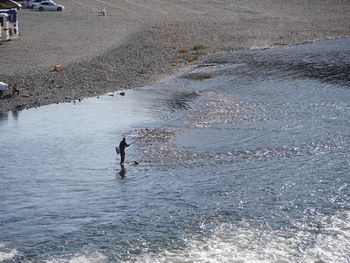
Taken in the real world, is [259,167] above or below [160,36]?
below

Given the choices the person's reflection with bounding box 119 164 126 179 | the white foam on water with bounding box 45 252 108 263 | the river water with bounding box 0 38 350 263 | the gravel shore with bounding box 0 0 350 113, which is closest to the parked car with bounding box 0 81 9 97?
the gravel shore with bounding box 0 0 350 113

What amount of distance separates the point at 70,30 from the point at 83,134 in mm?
29925

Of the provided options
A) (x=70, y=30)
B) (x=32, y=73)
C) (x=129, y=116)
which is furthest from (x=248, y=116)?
(x=70, y=30)

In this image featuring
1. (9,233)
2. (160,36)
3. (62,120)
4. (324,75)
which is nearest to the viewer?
(9,233)

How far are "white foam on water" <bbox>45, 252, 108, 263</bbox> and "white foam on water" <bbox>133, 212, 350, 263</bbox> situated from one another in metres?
1.21

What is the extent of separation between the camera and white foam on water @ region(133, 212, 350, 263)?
19.0 m

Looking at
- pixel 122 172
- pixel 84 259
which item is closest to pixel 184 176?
pixel 122 172

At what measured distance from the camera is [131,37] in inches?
2269

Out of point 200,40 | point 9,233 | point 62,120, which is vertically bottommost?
point 9,233

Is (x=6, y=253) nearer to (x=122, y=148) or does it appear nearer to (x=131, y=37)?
(x=122, y=148)

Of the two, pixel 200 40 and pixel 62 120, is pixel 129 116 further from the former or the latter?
pixel 200 40

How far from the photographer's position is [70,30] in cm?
6047

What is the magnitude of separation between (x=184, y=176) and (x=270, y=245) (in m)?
7.25

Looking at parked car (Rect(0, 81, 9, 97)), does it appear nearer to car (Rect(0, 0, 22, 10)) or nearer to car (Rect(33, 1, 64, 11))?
car (Rect(0, 0, 22, 10))
